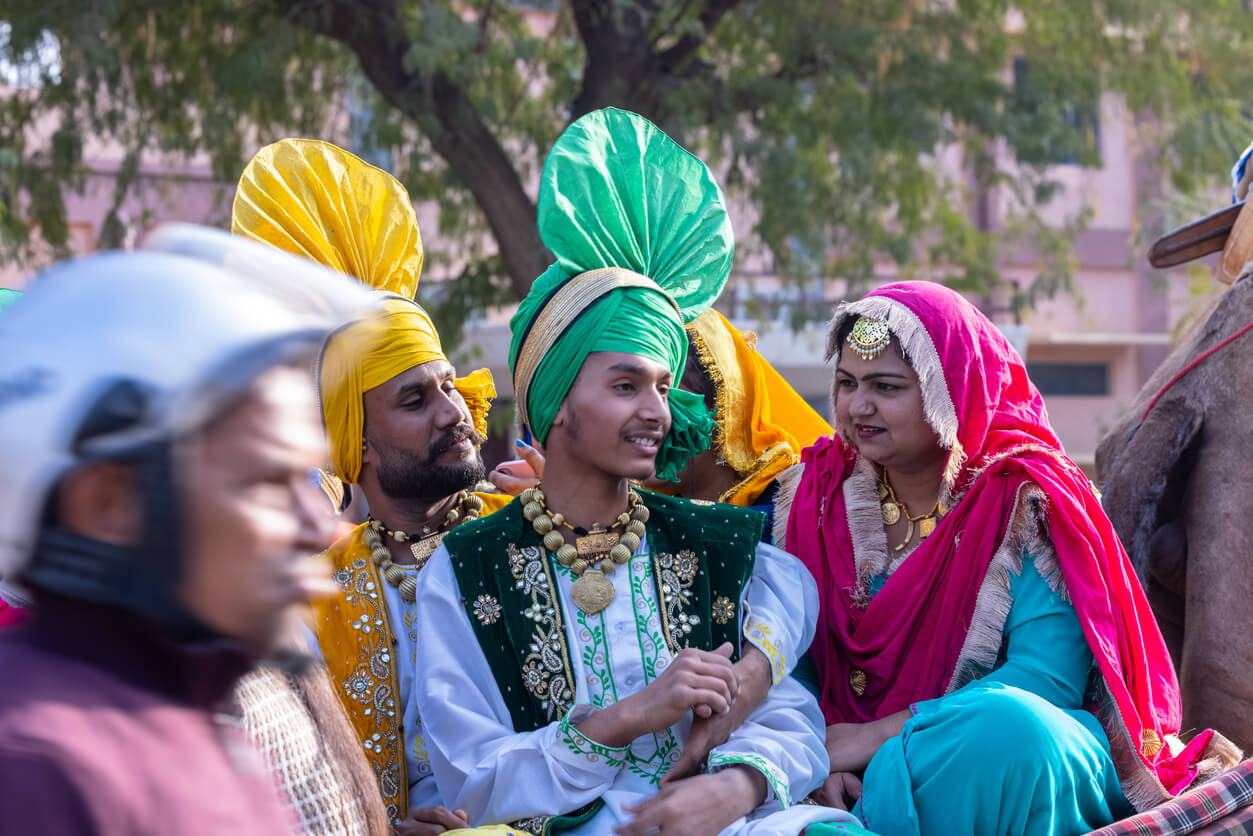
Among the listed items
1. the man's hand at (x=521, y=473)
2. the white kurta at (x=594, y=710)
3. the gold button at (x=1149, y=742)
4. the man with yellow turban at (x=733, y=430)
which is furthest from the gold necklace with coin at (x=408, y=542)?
the gold button at (x=1149, y=742)

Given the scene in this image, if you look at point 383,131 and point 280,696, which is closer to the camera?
point 280,696

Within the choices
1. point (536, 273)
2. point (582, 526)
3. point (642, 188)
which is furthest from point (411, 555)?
point (536, 273)

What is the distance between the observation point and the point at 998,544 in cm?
305

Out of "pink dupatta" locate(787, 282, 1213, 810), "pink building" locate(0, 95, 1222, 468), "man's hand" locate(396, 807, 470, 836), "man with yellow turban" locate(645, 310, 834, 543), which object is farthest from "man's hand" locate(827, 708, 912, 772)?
"pink building" locate(0, 95, 1222, 468)

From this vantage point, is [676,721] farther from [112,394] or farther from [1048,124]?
[1048,124]

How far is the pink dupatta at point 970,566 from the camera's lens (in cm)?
287

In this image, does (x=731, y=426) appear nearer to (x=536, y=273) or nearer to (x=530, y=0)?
(x=536, y=273)

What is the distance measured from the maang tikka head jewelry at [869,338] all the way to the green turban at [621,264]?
15.9 inches

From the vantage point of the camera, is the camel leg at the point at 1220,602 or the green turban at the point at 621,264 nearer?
the green turban at the point at 621,264

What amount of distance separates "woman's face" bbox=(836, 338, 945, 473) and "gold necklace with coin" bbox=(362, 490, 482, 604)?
1108 millimetres

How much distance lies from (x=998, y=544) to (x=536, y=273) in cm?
547

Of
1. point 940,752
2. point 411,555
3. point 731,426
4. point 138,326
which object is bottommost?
point 940,752

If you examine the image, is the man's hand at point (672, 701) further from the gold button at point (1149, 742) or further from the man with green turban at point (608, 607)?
the gold button at point (1149, 742)

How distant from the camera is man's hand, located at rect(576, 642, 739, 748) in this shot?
8.00 ft
